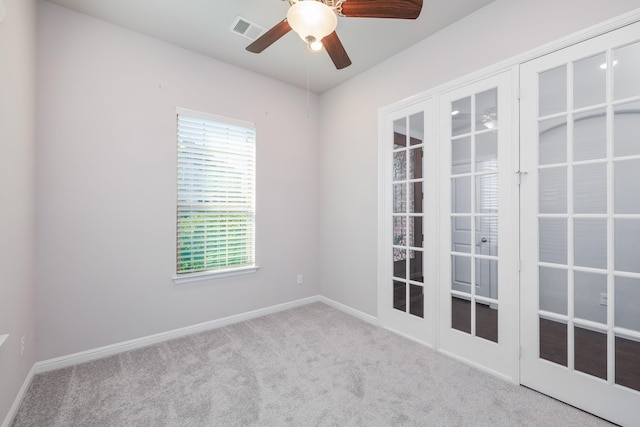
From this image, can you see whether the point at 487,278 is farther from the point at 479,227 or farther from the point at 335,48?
the point at 335,48

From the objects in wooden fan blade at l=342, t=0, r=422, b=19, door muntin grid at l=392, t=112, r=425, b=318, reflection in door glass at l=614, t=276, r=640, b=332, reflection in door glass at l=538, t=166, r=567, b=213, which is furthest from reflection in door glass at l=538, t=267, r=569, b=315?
wooden fan blade at l=342, t=0, r=422, b=19

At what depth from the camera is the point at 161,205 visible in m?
2.91

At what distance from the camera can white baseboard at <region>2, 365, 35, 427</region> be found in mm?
1762

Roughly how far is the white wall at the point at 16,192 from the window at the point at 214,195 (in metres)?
1.12

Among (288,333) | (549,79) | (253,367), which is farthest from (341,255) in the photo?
(549,79)

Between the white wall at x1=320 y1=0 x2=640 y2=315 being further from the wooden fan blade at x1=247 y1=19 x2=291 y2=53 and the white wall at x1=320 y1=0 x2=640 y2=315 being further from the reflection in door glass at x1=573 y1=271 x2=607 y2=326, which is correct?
the reflection in door glass at x1=573 y1=271 x2=607 y2=326

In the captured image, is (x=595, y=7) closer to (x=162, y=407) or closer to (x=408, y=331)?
(x=408, y=331)

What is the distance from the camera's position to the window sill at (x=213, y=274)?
303cm

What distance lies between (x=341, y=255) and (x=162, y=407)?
2.48 meters

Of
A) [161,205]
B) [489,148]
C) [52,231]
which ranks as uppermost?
[489,148]

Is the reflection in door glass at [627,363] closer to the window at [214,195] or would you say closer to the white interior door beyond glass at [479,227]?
the white interior door beyond glass at [479,227]

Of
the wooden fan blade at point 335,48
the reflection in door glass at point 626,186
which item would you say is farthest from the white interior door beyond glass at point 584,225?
the wooden fan blade at point 335,48

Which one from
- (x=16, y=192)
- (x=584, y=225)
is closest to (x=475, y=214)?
(x=584, y=225)

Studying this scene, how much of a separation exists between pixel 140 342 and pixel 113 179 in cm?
159
